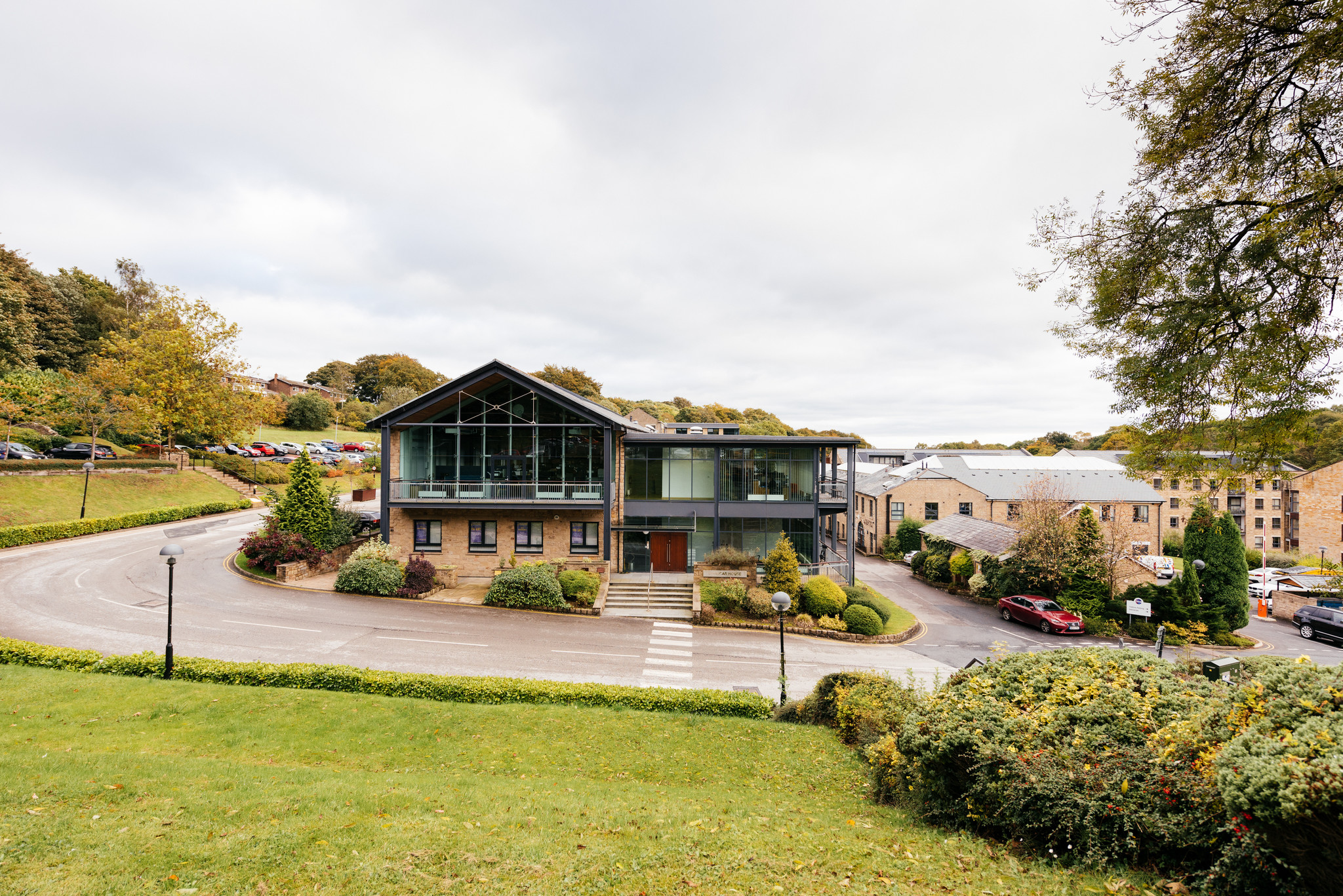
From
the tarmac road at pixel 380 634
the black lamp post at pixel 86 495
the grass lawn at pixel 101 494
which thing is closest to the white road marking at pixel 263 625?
the tarmac road at pixel 380 634

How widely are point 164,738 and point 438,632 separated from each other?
855 centimetres

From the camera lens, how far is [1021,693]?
7.41 m

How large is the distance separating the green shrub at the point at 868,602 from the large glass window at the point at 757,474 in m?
4.94

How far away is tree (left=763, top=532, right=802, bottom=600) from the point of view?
70.1 ft

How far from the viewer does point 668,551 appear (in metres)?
25.9

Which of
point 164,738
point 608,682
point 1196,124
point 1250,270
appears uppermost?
point 1196,124

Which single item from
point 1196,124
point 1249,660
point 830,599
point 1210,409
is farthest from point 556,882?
point 830,599

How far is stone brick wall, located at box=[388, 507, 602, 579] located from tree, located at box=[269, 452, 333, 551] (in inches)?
126

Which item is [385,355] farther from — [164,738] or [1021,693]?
[1021,693]

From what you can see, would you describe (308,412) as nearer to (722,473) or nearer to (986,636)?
(722,473)

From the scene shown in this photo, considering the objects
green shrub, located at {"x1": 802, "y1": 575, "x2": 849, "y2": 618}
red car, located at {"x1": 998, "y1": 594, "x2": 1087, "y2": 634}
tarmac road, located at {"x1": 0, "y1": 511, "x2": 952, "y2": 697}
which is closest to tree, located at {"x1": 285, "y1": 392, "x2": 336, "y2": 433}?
tarmac road, located at {"x1": 0, "y1": 511, "x2": 952, "y2": 697}

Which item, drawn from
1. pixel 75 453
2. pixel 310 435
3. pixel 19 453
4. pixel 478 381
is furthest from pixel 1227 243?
pixel 310 435

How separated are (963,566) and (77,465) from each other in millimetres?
52238

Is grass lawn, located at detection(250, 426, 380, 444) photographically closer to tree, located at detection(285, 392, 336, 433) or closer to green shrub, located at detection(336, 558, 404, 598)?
tree, located at detection(285, 392, 336, 433)
